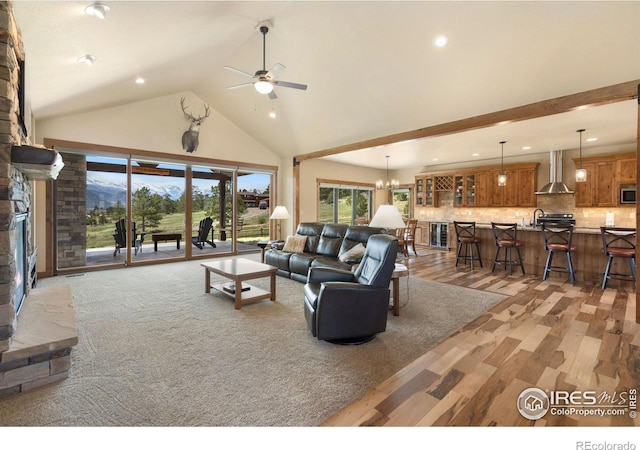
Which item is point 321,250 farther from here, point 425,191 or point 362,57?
point 425,191

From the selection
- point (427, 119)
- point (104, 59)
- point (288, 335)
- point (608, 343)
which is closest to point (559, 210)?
point (427, 119)

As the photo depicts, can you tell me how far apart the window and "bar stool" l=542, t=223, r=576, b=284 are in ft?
19.3

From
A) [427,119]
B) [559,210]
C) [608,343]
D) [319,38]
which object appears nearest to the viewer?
[608,343]

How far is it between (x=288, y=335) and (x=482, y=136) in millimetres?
5958

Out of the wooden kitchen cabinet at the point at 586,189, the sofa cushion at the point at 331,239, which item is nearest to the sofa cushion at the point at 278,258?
the sofa cushion at the point at 331,239

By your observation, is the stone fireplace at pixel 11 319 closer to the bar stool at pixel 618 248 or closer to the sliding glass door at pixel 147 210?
the sliding glass door at pixel 147 210

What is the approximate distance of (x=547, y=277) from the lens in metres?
5.45

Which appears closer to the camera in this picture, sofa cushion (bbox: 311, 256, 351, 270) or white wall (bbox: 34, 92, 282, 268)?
sofa cushion (bbox: 311, 256, 351, 270)

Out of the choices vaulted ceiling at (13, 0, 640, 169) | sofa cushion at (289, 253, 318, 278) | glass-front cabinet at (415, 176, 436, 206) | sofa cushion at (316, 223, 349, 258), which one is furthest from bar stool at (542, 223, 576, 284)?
glass-front cabinet at (415, 176, 436, 206)

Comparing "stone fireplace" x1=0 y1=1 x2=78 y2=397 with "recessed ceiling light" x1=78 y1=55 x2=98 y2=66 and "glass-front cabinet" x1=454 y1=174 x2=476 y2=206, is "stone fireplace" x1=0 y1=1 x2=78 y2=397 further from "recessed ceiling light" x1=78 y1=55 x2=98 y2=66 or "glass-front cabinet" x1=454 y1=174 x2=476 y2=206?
"glass-front cabinet" x1=454 y1=174 x2=476 y2=206

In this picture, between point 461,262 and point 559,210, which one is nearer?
point 461,262

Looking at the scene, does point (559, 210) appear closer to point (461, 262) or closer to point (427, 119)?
point (461, 262)

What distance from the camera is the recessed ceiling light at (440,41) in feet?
12.4

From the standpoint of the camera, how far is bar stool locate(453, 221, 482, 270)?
6.33 m
